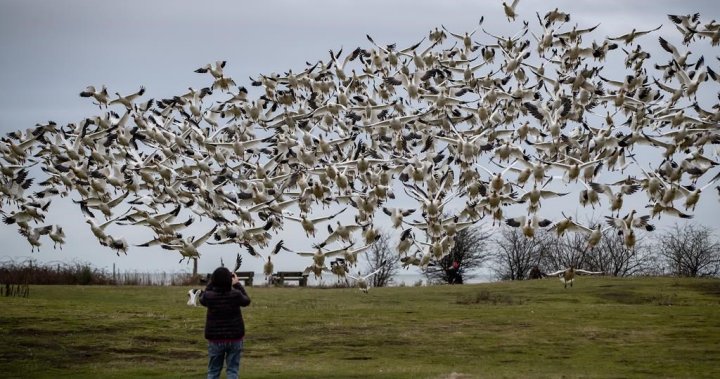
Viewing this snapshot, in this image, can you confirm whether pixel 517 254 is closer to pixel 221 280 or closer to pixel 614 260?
pixel 614 260

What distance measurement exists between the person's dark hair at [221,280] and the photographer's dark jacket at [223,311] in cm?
5

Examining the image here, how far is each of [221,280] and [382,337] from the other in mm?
11021

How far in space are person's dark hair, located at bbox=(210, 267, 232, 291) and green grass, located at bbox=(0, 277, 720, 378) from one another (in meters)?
4.22

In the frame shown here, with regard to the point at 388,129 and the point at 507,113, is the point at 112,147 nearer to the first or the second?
the point at 388,129

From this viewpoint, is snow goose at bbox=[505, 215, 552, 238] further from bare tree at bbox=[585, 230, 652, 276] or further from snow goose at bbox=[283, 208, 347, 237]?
bare tree at bbox=[585, 230, 652, 276]

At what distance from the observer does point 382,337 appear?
75.6 feet

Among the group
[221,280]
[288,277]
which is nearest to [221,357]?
[221,280]

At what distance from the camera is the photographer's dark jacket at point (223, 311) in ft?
41.2

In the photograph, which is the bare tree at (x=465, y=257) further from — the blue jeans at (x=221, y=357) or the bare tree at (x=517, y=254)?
the blue jeans at (x=221, y=357)

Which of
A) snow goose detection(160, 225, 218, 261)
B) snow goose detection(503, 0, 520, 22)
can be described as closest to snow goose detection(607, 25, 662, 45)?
snow goose detection(503, 0, 520, 22)

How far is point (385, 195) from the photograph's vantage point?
50.0ft

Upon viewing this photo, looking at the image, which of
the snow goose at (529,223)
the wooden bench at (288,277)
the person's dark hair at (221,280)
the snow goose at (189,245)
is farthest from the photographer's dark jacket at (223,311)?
the wooden bench at (288,277)

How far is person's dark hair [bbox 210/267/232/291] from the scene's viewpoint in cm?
1254

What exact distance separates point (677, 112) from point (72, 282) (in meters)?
33.9
